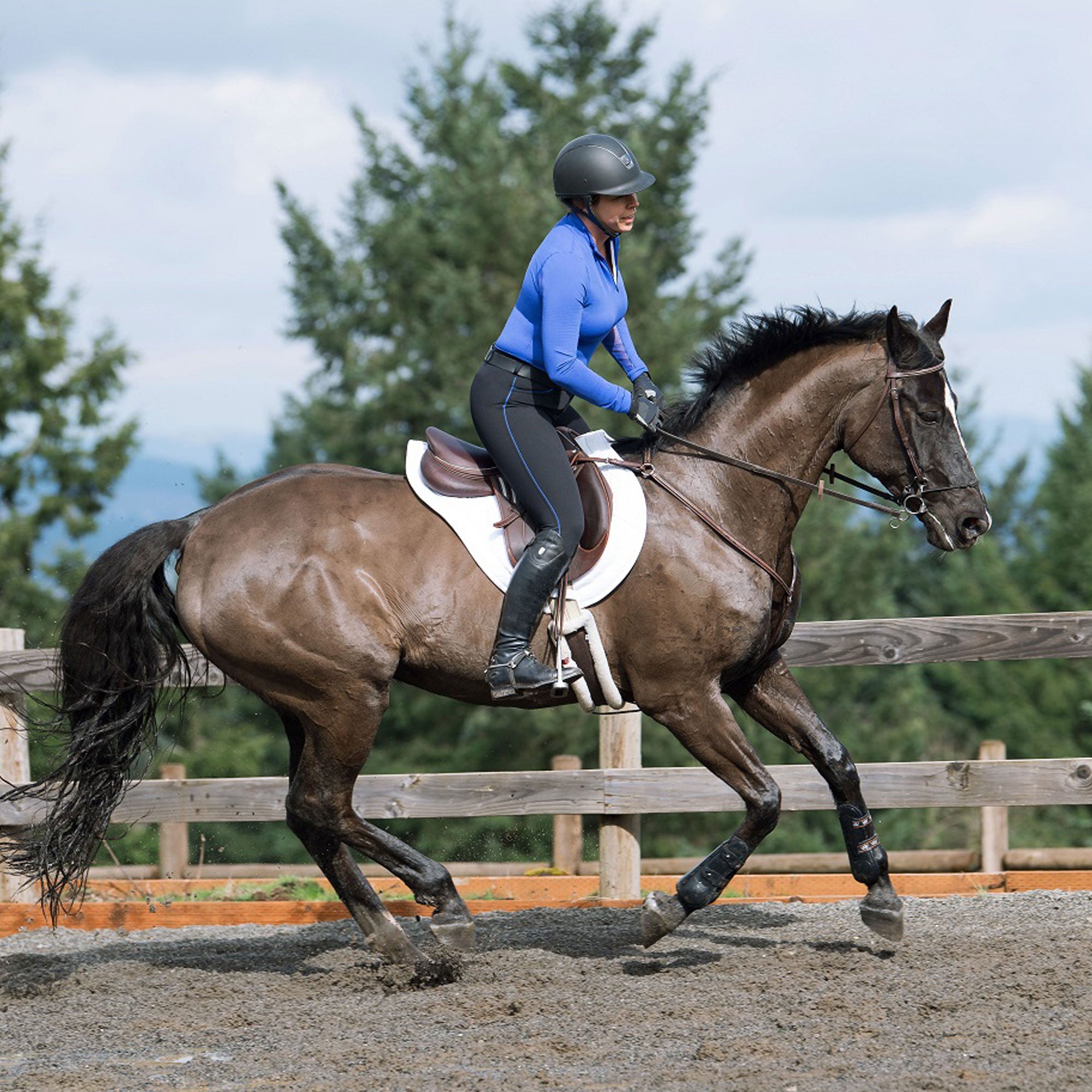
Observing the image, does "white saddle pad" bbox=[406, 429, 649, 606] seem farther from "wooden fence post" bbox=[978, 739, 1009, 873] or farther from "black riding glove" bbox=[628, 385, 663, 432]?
"wooden fence post" bbox=[978, 739, 1009, 873]

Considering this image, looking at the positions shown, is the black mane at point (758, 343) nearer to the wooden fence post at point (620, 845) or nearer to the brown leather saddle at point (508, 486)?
the brown leather saddle at point (508, 486)

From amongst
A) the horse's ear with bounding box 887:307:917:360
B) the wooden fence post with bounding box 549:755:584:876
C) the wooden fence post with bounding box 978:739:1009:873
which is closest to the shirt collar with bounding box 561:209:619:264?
the horse's ear with bounding box 887:307:917:360

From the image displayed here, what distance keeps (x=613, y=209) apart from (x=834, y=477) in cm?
133

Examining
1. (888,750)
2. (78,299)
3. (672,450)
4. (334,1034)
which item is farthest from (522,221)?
(334,1034)

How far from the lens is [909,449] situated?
540 cm

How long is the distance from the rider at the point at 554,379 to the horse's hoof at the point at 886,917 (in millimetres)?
1468

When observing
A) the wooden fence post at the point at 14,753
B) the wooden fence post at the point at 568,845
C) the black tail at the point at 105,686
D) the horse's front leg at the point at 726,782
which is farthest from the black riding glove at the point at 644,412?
the wooden fence post at the point at 14,753

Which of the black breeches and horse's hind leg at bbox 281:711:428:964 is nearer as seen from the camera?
the black breeches

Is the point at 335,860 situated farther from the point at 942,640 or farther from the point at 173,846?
the point at 942,640

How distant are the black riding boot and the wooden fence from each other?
1811 millimetres

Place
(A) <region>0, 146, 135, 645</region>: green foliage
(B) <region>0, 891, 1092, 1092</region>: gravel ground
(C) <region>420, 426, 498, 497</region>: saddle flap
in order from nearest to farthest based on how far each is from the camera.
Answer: (B) <region>0, 891, 1092, 1092</region>: gravel ground → (C) <region>420, 426, 498, 497</region>: saddle flap → (A) <region>0, 146, 135, 645</region>: green foliage

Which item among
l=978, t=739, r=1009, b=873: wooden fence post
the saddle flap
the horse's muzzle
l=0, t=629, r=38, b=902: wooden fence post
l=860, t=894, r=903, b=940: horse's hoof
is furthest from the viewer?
l=978, t=739, r=1009, b=873: wooden fence post

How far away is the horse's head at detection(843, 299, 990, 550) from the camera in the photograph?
5336mm

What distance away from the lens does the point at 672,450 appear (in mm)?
5672
